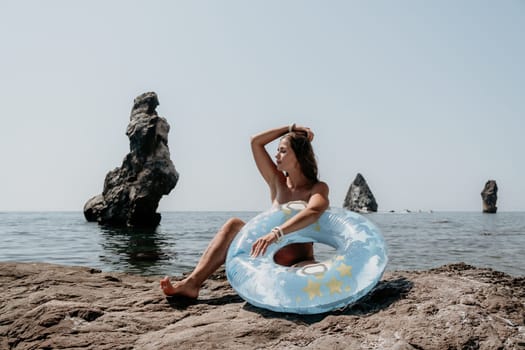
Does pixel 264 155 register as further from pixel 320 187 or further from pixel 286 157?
pixel 320 187

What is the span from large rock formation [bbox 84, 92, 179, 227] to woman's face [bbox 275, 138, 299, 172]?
85.8 ft

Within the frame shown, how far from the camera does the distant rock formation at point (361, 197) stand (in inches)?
3703

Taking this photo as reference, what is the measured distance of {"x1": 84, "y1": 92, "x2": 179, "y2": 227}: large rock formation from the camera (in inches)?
1139

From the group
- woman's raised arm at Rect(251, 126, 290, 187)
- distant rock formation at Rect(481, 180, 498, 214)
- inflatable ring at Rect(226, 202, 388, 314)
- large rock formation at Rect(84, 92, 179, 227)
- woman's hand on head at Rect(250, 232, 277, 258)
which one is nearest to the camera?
inflatable ring at Rect(226, 202, 388, 314)

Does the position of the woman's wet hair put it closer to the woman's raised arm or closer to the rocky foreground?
the woman's raised arm

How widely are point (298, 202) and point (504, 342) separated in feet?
5.91

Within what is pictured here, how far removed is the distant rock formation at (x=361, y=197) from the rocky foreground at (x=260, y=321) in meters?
92.6

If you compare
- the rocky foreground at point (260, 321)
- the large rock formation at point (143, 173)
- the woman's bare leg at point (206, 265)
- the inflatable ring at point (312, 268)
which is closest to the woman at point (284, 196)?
the woman's bare leg at point (206, 265)

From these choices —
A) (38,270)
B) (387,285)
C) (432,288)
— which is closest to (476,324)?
(432,288)

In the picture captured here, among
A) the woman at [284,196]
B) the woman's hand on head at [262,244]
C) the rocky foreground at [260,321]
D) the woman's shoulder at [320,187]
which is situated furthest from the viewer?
the woman's shoulder at [320,187]

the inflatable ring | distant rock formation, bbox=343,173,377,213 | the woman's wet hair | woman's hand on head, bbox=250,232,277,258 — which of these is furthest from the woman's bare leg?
distant rock formation, bbox=343,173,377,213

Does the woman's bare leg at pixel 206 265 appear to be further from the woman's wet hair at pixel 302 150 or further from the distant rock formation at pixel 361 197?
the distant rock formation at pixel 361 197

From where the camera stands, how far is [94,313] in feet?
10.3

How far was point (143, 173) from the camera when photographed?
2914 cm
